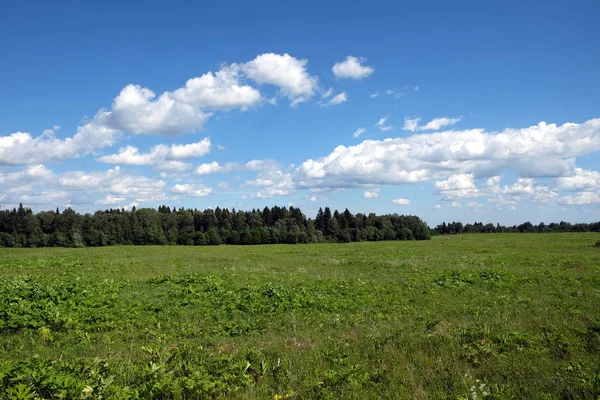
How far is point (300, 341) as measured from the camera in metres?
10.1

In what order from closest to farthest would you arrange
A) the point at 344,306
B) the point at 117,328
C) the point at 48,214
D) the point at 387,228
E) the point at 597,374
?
the point at 597,374, the point at 117,328, the point at 344,306, the point at 48,214, the point at 387,228

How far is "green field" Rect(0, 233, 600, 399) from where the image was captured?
6750 mm

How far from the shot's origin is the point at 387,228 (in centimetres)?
11475

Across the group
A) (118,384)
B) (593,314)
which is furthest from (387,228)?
(118,384)

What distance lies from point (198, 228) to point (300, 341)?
370 ft

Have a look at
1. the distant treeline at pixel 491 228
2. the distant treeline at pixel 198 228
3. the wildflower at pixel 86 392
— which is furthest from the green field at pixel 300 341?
the distant treeline at pixel 491 228

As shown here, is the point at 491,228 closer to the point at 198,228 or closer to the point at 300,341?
the point at 198,228

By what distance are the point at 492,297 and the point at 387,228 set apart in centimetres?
10007

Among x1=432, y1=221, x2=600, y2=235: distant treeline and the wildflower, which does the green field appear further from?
x1=432, y1=221, x2=600, y2=235: distant treeline

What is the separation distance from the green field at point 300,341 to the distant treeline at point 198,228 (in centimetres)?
8334

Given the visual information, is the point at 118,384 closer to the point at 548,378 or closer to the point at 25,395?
the point at 25,395

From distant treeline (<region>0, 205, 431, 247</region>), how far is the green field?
83.3 meters

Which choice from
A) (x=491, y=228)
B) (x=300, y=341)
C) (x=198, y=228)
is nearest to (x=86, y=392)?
(x=300, y=341)

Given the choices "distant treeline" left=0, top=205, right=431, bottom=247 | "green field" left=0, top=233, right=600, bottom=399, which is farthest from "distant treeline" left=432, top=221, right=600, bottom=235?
"green field" left=0, top=233, right=600, bottom=399
